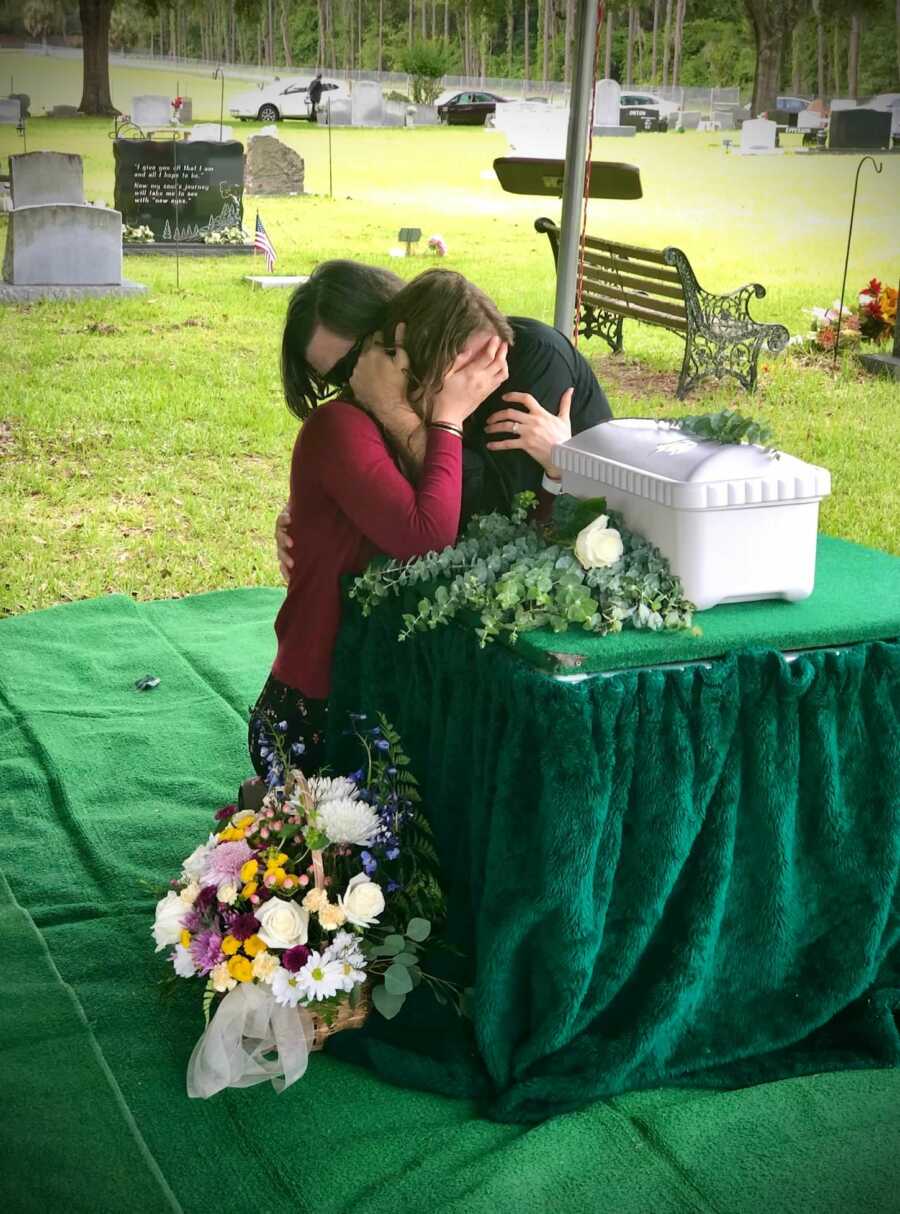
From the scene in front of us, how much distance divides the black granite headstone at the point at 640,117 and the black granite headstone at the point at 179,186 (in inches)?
54.9

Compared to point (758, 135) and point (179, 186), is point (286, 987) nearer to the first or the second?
point (758, 135)

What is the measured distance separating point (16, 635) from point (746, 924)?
112 inches

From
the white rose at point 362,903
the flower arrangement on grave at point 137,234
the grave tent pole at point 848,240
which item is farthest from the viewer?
the flower arrangement on grave at point 137,234

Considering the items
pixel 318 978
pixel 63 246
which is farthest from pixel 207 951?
pixel 63 246

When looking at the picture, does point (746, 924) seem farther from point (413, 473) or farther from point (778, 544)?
point (413, 473)

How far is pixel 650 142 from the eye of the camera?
436cm

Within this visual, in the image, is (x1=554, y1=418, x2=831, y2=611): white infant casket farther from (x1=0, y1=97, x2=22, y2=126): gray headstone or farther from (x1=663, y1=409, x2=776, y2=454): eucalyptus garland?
(x1=0, y1=97, x2=22, y2=126): gray headstone

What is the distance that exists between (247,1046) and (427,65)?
346 centimetres

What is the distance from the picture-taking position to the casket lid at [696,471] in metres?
1.83

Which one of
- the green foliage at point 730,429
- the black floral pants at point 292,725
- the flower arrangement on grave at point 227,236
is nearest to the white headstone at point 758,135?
the flower arrangement on grave at point 227,236

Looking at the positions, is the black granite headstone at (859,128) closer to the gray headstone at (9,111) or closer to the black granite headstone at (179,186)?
the black granite headstone at (179,186)

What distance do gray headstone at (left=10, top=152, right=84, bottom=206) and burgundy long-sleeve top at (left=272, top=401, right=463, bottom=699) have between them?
3037 millimetres

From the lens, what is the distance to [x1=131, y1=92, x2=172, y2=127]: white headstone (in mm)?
4617

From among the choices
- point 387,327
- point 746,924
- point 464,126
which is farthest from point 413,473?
point 464,126
